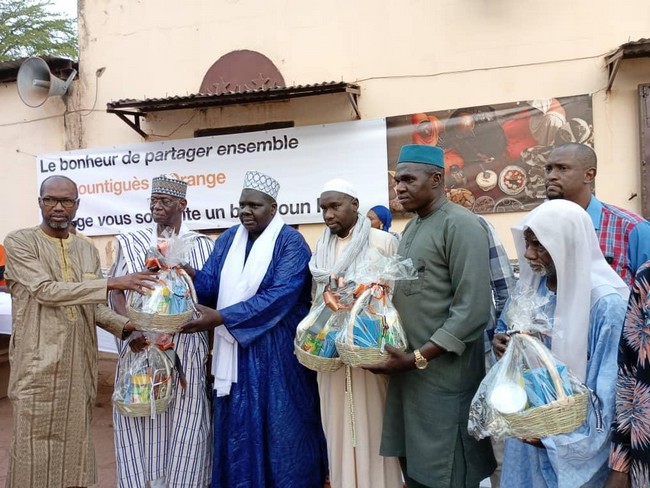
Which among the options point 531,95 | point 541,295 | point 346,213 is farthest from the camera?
point 531,95

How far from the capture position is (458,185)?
19.2 ft

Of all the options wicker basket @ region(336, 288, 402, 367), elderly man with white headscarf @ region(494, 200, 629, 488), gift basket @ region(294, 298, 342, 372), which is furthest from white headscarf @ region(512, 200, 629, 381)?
gift basket @ region(294, 298, 342, 372)

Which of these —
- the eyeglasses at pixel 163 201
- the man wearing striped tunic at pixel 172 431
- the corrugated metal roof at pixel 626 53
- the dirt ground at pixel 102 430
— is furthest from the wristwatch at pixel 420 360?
the corrugated metal roof at pixel 626 53

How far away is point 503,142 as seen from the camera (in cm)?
571

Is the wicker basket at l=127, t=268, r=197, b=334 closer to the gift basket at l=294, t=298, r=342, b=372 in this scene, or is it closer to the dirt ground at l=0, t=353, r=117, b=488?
the gift basket at l=294, t=298, r=342, b=372

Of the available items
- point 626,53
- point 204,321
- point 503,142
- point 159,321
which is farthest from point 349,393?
point 626,53

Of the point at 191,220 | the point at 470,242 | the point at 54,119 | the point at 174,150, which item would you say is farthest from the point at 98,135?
the point at 470,242

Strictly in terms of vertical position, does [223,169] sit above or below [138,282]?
above

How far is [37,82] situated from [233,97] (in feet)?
9.93

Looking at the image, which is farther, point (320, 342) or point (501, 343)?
point (320, 342)

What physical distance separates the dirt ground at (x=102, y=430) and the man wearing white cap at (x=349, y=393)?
7.25ft

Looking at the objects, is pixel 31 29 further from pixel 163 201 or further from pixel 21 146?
pixel 163 201

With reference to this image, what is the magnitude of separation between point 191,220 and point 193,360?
11.9 feet

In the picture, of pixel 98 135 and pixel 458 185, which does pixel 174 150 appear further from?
pixel 458 185
